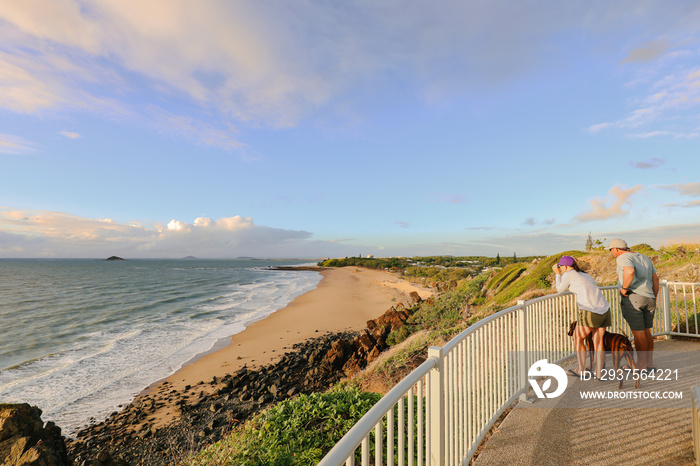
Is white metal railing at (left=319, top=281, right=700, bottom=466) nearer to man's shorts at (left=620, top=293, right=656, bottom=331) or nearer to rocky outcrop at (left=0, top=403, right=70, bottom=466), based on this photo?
man's shorts at (left=620, top=293, right=656, bottom=331)

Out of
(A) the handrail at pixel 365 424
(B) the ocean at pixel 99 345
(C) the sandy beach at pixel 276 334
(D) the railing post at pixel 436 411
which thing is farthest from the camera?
(C) the sandy beach at pixel 276 334

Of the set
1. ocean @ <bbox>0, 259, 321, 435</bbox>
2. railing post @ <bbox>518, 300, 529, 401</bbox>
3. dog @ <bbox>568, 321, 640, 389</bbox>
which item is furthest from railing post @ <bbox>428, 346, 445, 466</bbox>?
ocean @ <bbox>0, 259, 321, 435</bbox>

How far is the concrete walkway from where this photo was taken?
3.10 metres

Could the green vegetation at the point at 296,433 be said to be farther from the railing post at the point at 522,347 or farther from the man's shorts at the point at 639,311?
the man's shorts at the point at 639,311

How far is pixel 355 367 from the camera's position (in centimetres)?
981

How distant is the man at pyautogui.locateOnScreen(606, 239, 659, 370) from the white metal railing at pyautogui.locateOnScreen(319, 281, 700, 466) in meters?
0.79

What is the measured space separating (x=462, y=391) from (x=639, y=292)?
13.3 ft

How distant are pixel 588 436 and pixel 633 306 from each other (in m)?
2.72

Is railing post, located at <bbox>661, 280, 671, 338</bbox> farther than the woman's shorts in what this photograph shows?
Yes

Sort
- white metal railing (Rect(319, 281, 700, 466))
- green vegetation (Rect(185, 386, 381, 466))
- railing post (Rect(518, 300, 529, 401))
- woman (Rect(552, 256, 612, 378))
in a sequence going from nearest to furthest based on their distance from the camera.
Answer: white metal railing (Rect(319, 281, 700, 466)), green vegetation (Rect(185, 386, 381, 466)), railing post (Rect(518, 300, 529, 401)), woman (Rect(552, 256, 612, 378))

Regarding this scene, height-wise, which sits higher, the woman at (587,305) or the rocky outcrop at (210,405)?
the woman at (587,305)

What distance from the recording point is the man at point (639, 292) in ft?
16.4

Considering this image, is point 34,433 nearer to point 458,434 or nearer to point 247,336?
point 458,434

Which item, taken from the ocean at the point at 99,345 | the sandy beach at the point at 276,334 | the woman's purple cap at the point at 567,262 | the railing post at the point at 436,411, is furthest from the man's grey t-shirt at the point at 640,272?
the ocean at the point at 99,345
